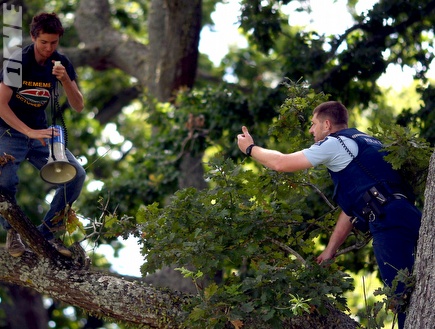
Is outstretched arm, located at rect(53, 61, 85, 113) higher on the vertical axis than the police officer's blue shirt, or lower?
higher

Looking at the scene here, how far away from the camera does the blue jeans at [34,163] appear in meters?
5.84

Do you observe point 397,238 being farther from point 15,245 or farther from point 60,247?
point 15,245

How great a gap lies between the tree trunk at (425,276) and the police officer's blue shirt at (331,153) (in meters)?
0.65

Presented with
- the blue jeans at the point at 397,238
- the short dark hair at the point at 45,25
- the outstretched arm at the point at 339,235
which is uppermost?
the short dark hair at the point at 45,25

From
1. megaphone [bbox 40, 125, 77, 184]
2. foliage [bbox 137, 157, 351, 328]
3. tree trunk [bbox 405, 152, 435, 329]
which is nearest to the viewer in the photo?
tree trunk [bbox 405, 152, 435, 329]

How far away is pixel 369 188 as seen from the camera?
5.40 metres

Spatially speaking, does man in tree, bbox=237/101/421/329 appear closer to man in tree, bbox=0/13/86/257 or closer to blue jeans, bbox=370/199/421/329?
blue jeans, bbox=370/199/421/329

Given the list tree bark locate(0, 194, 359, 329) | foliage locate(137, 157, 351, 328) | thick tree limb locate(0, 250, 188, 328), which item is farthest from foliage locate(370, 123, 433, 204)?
thick tree limb locate(0, 250, 188, 328)

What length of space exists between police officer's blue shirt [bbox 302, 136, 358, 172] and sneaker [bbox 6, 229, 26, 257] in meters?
1.93

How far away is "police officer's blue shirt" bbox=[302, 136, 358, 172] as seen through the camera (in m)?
5.41

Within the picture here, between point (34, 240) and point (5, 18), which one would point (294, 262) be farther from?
point (5, 18)

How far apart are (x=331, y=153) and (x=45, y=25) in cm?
202

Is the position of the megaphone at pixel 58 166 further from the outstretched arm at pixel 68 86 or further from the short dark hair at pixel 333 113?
the short dark hair at pixel 333 113

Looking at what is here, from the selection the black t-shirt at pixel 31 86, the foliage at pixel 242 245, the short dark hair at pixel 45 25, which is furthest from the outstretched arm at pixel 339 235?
the short dark hair at pixel 45 25
